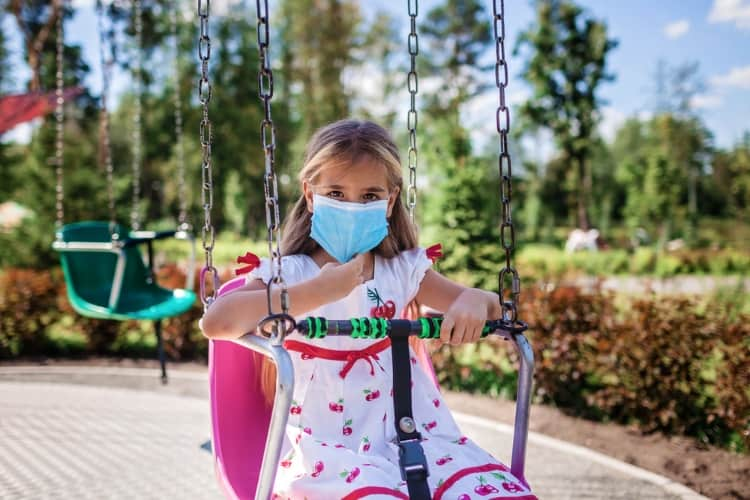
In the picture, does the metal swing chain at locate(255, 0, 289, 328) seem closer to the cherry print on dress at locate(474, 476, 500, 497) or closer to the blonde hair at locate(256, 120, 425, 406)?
the blonde hair at locate(256, 120, 425, 406)

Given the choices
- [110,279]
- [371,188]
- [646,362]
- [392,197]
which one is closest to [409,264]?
[392,197]

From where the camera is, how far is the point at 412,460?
4.95 feet

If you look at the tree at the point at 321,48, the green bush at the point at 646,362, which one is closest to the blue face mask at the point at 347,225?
the green bush at the point at 646,362

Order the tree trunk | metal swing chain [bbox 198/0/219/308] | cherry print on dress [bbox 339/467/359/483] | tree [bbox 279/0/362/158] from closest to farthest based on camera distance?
cherry print on dress [bbox 339/467/359/483] → metal swing chain [bbox 198/0/219/308] → the tree trunk → tree [bbox 279/0/362/158]

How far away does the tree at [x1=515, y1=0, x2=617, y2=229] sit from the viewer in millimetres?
24844

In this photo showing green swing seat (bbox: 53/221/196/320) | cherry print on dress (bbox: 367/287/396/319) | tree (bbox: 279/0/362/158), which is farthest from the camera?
tree (bbox: 279/0/362/158)

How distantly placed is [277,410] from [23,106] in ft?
29.3

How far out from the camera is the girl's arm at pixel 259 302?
1635mm

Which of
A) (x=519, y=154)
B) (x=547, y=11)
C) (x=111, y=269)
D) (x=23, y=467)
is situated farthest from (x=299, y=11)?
(x=23, y=467)

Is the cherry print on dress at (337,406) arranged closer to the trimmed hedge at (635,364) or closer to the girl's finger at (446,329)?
the girl's finger at (446,329)

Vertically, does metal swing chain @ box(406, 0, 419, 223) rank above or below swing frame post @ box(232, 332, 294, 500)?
above

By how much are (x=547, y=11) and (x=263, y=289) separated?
88.3 feet

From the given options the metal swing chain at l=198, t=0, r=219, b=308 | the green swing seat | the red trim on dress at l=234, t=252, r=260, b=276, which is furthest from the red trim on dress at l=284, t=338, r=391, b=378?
the green swing seat

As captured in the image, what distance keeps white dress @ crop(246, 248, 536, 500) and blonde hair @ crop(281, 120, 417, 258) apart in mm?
71
